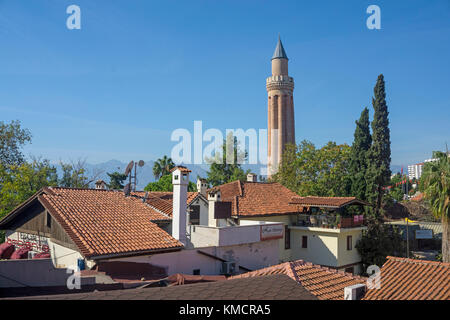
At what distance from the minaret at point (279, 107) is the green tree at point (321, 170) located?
26.4 m

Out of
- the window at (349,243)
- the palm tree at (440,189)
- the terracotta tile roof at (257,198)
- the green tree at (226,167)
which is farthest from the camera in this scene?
the green tree at (226,167)

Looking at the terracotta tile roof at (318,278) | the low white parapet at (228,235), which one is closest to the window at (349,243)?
the low white parapet at (228,235)

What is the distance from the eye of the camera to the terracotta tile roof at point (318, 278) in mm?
12055

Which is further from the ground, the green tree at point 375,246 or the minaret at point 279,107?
the minaret at point 279,107

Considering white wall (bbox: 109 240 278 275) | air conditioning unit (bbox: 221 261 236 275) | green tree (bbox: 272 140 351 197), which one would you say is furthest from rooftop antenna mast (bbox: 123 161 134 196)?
green tree (bbox: 272 140 351 197)

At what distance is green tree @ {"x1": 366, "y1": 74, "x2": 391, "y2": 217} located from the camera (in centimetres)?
3134

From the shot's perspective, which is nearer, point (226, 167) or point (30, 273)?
point (30, 273)

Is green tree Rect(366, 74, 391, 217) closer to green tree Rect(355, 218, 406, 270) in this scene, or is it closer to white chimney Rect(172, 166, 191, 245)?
green tree Rect(355, 218, 406, 270)

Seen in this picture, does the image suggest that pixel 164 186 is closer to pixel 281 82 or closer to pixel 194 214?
pixel 194 214

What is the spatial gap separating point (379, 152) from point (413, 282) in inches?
883

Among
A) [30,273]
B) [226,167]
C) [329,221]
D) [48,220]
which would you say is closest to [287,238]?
[329,221]

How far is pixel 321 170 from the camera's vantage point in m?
36.7

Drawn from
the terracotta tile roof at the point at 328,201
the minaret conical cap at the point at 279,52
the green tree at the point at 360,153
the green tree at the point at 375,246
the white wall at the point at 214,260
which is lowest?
the green tree at the point at 375,246

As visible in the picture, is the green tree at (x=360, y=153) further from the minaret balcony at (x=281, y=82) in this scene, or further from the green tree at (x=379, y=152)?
the minaret balcony at (x=281, y=82)
